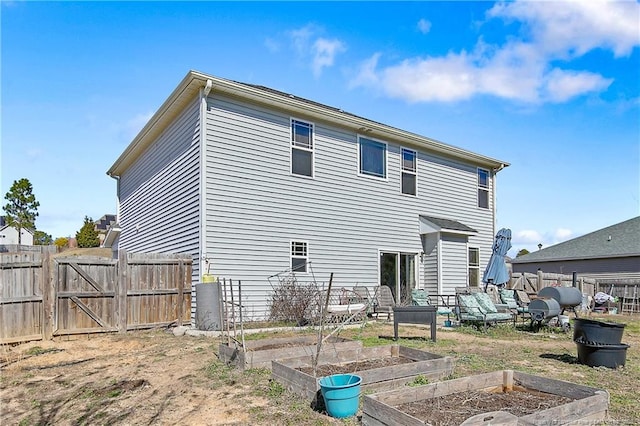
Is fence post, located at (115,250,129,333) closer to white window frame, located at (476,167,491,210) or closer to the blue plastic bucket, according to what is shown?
the blue plastic bucket

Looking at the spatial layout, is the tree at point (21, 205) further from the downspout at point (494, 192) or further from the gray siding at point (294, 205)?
the downspout at point (494, 192)

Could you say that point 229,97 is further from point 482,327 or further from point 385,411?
point 385,411

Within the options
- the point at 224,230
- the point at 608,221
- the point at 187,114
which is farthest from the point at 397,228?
the point at 608,221

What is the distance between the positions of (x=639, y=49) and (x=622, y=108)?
393 centimetres

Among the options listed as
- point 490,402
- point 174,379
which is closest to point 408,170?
point 174,379

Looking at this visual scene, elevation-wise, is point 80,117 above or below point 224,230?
above

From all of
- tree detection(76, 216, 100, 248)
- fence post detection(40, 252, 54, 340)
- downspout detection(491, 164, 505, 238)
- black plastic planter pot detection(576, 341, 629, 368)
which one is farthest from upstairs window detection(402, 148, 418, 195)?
tree detection(76, 216, 100, 248)

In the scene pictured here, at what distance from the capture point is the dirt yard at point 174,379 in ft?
14.7

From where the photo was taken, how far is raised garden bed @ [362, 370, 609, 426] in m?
3.60

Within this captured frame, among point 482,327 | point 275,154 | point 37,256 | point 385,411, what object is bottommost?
point 482,327

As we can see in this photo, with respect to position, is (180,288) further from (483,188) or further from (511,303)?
(483,188)

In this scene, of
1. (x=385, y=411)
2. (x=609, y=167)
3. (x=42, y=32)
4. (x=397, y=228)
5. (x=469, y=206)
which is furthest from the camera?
(x=469, y=206)

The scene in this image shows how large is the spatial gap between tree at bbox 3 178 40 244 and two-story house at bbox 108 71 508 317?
2776 centimetres

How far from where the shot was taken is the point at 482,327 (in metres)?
10.5
